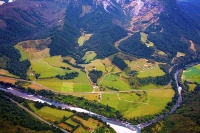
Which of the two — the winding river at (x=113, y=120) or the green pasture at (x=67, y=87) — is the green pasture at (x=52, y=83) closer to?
the green pasture at (x=67, y=87)

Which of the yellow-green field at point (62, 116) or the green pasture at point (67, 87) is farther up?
the green pasture at point (67, 87)

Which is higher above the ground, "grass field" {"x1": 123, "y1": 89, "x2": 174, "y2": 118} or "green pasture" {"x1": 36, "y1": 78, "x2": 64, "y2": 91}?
"green pasture" {"x1": 36, "y1": 78, "x2": 64, "y2": 91}

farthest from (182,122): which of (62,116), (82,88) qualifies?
(82,88)

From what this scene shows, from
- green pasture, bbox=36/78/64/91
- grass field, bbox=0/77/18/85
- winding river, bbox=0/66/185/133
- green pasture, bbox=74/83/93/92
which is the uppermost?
grass field, bbox=0/77/18/85

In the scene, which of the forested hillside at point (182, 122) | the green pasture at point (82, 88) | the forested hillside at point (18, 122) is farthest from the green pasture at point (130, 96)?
the forested hillside at point (18, 122)

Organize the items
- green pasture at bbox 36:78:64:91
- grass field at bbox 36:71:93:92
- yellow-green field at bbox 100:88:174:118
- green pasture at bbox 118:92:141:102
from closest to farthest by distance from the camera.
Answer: yellow-green field at bbox 100:88:174:118
green pasture at bbox 118:92:141:102
green pasture at bbox 36:78:64:91
grass field at bbox 36:71:93:92

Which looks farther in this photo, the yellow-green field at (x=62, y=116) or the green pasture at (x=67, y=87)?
the green pasture at (x=67, y=87)

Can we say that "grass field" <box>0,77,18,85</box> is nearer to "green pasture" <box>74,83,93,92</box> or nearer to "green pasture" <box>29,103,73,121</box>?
"green pasture" <box>29,103,73,121</box>

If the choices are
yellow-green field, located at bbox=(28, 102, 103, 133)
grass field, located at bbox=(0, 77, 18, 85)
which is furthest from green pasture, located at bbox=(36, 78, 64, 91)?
yellow-green field, located at bbox=(28, 102, 103, 133)

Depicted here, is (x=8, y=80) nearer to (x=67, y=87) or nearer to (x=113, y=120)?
(x=67, y=87)

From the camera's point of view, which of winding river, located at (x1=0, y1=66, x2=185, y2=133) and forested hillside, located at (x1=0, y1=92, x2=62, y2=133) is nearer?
forested hillside, located at (x1=0, y1=92, x2=62, y2=133)

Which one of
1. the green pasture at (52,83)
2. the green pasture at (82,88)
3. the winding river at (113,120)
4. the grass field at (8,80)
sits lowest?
the winding river at (113,120)
